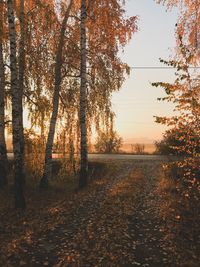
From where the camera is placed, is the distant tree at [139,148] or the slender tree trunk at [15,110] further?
the distant tree at [139,148]

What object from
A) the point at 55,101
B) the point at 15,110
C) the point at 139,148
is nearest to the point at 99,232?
the point at 15,110

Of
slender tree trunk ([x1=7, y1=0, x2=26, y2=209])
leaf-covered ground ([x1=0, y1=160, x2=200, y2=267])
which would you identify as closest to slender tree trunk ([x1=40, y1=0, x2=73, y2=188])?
leaf-covered ground ([x1=0, y1=160, x2=200, y2=267])

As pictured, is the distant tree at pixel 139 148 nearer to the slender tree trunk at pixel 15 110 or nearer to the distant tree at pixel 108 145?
the distant tree at pixel 108 145

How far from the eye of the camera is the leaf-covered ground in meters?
7.27

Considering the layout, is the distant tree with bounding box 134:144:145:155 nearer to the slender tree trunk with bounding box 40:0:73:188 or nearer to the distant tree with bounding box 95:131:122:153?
the distant tree with bounding box 95:131:122:153

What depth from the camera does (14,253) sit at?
292 inches

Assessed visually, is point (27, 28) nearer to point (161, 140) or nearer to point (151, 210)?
point (151, 210)

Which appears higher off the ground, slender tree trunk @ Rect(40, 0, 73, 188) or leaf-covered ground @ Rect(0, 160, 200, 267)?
slender tree trunk @ Rect(40, 0, 73, 188)

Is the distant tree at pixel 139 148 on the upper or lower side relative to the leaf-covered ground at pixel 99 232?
upper

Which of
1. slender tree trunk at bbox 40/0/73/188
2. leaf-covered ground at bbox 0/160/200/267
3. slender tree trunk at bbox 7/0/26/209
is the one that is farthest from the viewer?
slender tree trunk at bbox 40/0/73/188

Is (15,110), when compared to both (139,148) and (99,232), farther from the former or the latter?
(139,148)

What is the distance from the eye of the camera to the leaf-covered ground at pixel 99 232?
727cm

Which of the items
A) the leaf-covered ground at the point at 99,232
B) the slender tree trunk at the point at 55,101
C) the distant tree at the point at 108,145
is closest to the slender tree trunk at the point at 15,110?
the leaf-covered ground at the point at 99,232

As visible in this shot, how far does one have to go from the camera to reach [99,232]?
8859mm
